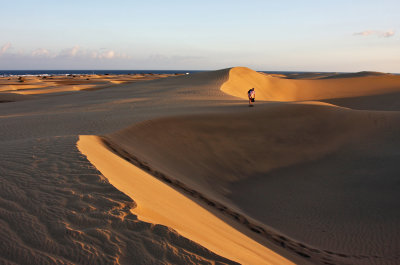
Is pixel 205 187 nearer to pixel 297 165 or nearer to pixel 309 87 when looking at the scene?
pixel 297 165

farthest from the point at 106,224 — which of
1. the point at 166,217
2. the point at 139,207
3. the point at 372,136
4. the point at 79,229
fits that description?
the point at 372,136

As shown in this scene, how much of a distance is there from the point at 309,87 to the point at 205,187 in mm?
29846

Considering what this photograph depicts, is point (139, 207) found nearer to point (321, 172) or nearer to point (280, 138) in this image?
point (321, 172)

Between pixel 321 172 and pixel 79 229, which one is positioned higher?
pixel 79 229

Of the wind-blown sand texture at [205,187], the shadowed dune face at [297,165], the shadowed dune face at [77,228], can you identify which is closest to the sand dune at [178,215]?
the wind-blown sand texture at [205,187]

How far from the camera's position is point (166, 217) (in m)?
3.84

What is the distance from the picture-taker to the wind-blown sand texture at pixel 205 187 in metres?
3.08

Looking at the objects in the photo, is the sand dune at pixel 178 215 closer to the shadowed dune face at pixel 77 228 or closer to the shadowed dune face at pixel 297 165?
the shadowed dune face at pixel 77 228

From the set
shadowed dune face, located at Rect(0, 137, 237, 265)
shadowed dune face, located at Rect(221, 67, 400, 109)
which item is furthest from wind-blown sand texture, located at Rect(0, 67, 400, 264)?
shadowed dune face, located at Rect(221, 67, 400, 109)

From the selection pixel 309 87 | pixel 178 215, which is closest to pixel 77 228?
pixel 178 215

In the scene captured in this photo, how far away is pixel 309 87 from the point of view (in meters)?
34.6

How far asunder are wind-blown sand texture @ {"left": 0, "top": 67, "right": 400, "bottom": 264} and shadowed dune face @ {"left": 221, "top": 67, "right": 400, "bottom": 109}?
562 inches

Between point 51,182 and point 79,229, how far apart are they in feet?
4.95

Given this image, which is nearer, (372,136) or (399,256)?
(399,256)
